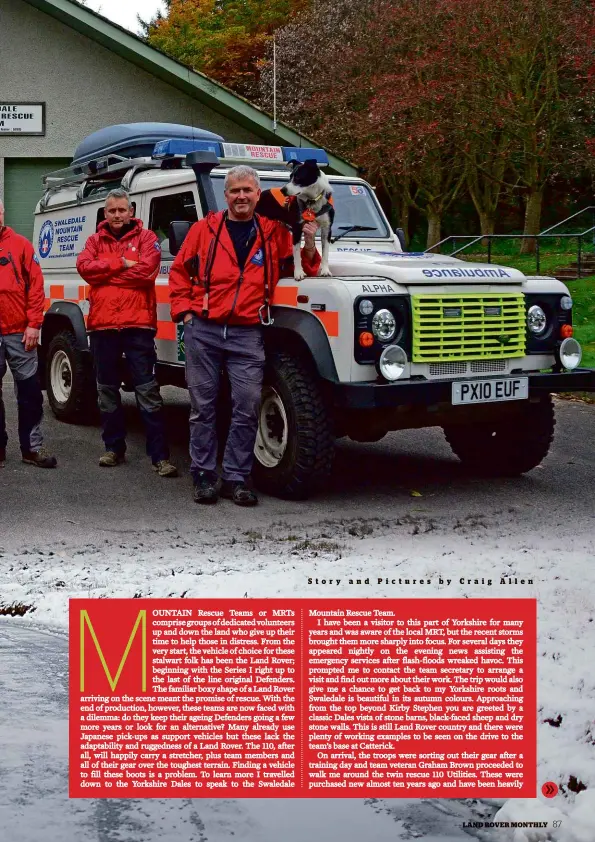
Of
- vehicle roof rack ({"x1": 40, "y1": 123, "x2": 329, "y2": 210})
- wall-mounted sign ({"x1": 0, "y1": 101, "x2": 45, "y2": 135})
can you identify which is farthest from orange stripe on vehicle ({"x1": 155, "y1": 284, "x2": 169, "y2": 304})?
wall-mounted sign ({"x1": 0, "y1": 101, "x2": 45, "y2": 135})

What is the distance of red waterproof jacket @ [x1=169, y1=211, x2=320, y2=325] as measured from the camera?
6.01 metres

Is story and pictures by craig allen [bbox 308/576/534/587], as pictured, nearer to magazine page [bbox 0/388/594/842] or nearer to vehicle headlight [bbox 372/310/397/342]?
magazine page [bbox 0/388/594/842]

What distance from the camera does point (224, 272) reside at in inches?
236

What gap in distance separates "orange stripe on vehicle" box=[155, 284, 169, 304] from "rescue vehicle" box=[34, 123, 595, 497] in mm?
16

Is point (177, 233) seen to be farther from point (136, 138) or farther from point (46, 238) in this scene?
point (46, 238)

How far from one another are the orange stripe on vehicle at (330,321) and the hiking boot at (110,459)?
1994mm

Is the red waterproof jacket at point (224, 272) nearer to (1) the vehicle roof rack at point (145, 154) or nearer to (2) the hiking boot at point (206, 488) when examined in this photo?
(2) the hiking boot at point (206, 488)

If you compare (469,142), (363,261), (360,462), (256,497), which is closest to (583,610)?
(256,497)

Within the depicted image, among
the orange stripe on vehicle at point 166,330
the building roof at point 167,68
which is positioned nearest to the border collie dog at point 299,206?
the orange stripe on vehicle at point 166,330

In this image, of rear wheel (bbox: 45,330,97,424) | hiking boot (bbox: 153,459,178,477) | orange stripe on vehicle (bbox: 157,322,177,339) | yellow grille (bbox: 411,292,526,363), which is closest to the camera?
yellow grille (bbox: 411,292,526,363)

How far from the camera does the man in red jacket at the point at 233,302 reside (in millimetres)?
6008

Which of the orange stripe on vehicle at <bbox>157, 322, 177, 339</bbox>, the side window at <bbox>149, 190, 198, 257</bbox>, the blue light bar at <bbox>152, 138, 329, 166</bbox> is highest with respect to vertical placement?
the blue light bar at <bbox>152, 138, 329, 166</bbox>

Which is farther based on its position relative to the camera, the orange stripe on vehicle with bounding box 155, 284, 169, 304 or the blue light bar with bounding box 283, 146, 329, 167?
the blue light bar with bounding box 283, 146, 329, 167

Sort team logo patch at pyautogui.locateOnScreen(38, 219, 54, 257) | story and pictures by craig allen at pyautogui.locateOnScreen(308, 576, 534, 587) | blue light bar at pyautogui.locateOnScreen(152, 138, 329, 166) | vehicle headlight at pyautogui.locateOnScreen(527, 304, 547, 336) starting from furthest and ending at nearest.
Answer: team logo patch at pyautogui.locateOnScreen(38, 219, 54, 257) → blue light bar at pyautogui.locateOnScreen(152, 138, 329, 166) → vehicle headlight at pyautogui.locateOnScreen(527, 304, 547, 336) → story and pictures by craig allen at pyautogui.locateOnScreen(308, 576, 534, 587)
